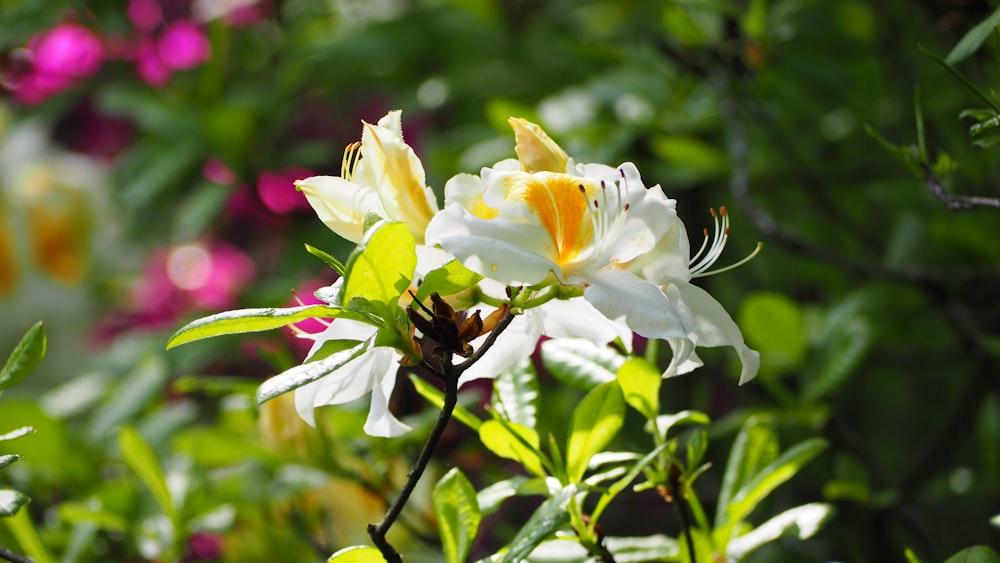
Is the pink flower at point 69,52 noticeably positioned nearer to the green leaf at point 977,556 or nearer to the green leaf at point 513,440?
the green leaf at point 513,440

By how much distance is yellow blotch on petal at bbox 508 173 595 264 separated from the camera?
493mm

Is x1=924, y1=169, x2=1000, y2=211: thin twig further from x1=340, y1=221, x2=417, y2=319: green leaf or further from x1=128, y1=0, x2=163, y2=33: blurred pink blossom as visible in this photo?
x1=128, y1=0, x2=163, y2=33: blurred pink blossom

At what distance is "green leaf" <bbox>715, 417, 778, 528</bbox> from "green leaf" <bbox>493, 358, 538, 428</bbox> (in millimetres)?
157

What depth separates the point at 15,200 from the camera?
2008 mm

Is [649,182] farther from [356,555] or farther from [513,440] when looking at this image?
[356,555]

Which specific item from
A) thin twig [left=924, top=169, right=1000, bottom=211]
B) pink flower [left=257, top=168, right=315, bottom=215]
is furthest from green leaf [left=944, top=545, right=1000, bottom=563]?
pink flower [left=257, top=168, right=315, bottom=215]

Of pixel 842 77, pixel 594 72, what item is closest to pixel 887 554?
pixel 842 77

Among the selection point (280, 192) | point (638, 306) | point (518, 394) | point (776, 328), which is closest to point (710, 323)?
point (638, 306)

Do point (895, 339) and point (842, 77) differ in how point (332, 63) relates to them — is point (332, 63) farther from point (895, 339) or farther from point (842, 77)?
point (895, 339)

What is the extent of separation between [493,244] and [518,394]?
0.19m

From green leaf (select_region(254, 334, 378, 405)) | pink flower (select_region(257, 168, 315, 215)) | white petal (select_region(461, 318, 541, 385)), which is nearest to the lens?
green leaf (select_region(254, 334, 378, 405))

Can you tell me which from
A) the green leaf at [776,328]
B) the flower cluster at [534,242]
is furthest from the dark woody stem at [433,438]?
the green leaf at [776,328]

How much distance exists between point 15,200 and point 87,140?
Result: 0.31 meters

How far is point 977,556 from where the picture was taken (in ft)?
1.74
